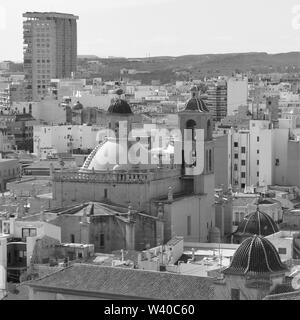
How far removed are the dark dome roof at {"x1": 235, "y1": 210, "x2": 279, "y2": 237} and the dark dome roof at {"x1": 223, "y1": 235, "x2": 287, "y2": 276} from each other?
286 inches

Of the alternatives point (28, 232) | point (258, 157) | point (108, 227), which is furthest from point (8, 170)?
point (28, 232)

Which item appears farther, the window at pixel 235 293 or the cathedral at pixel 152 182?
the cathedral at pixel 152 182

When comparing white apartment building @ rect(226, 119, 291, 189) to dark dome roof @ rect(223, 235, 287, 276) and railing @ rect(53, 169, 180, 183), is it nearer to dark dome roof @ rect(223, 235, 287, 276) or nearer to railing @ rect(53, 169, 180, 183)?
railing @ rect(53, 169, 180, 183)

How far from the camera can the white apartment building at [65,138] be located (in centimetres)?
3750

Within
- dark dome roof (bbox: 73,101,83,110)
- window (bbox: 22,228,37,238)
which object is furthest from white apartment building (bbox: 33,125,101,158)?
window (bbox: 22,228,37,238)

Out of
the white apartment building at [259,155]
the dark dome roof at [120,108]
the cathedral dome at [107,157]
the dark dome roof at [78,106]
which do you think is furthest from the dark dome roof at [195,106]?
the dark dome roof at [78,106]

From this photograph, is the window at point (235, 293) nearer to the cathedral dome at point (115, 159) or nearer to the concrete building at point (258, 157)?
the cathedral dome at point (115, 159)

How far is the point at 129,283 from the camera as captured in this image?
1430cm

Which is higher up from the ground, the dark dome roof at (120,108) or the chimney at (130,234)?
the dark dome roof at (120,108)

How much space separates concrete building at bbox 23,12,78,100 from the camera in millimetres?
63781

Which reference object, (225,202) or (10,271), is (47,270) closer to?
(10,271)

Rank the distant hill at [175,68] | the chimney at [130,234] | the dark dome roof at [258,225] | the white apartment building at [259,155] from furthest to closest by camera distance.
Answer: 1. the distant hill at [175,68]
2. the white apartment building at [259,155]
3. the dark dome roof at [258,225]
4. the chimney at [130,234]

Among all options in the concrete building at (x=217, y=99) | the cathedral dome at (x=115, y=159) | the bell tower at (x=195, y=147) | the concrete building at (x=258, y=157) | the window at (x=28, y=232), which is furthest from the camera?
the concrete building at (x=217, y=99)

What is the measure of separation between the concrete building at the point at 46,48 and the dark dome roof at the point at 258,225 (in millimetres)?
41450
